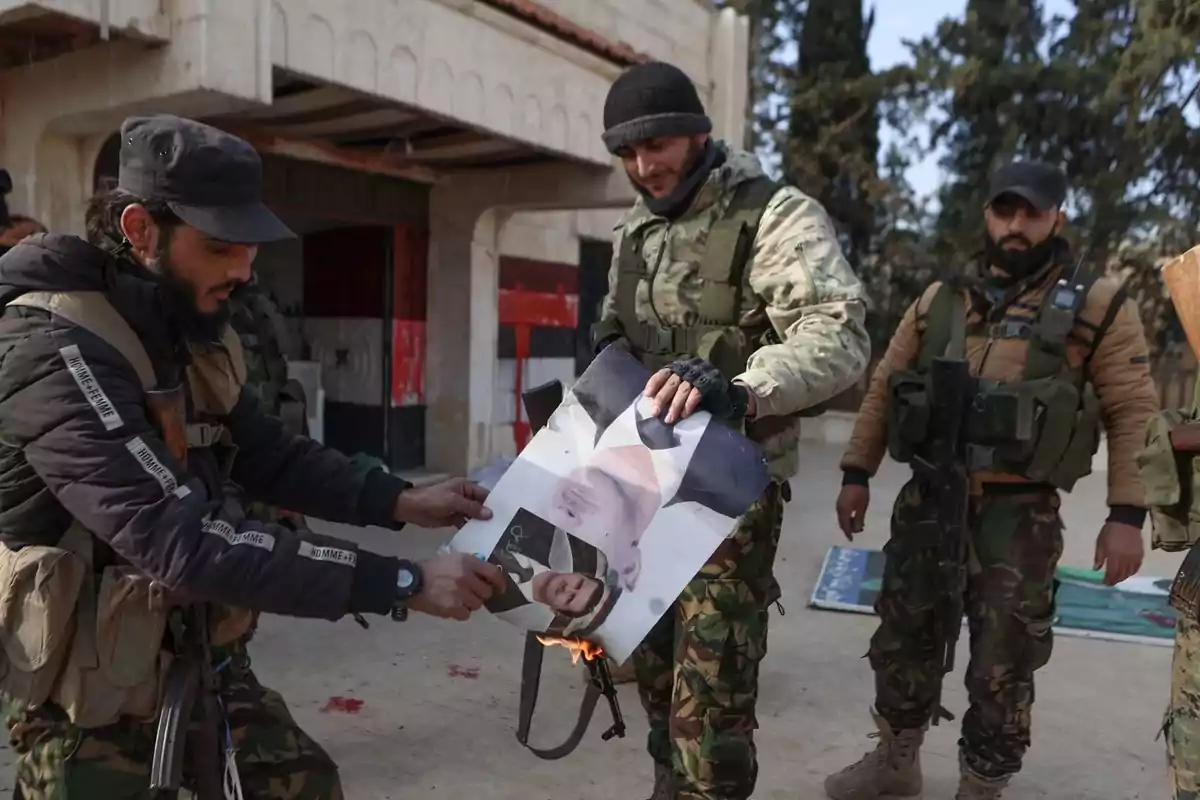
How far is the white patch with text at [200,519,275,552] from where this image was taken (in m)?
1.59

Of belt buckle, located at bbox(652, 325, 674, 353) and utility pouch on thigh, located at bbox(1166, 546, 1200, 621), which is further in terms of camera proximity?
belt buckle, located at bbox(652, 325, 674, 353)

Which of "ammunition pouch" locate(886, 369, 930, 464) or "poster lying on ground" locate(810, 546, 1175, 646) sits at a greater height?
"ammunition pouch" locate(886, 369, 930, 464)

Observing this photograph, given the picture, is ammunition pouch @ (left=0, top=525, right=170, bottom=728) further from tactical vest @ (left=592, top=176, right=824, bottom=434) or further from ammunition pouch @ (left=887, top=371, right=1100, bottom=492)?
ammunition pouch @ (left=887, top=371, right=1100, bottom=492)

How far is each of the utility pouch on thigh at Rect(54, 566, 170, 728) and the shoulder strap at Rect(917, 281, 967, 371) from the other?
221 centimetres

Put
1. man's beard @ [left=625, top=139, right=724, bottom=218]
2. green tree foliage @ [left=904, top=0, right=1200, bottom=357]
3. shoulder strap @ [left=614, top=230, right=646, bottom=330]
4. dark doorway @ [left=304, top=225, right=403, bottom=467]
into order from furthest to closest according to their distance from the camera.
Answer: green tree foliage @ [left=904, top=0, right=1200, bottom=357], dark doorway @ [left=304, top=225, right=403, bottom=467], shoulder strap @ [left=614, top=230, right=646, bottom=330], man's beard @ [left=625, top=139, right=724, bottom=218]

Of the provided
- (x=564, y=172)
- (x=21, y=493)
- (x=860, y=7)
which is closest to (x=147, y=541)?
(x=21, y=493)

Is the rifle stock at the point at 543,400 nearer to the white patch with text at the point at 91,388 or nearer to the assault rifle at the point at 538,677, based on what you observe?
the assault rifle at the point at 538,677

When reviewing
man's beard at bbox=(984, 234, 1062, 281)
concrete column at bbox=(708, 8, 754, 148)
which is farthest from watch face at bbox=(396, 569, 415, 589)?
concrete column at bbox=(708, 8, 754, 148)

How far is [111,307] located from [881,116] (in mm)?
14760

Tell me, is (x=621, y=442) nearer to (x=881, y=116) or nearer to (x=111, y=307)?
(x=111, y=307)

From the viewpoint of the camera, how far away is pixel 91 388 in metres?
1.55

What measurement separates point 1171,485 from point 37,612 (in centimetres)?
221

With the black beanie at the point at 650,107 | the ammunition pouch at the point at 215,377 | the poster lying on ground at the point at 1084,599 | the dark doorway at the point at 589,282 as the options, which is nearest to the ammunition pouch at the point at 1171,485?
the black beanie at the point at 650,107

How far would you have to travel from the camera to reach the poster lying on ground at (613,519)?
178 centimetres
